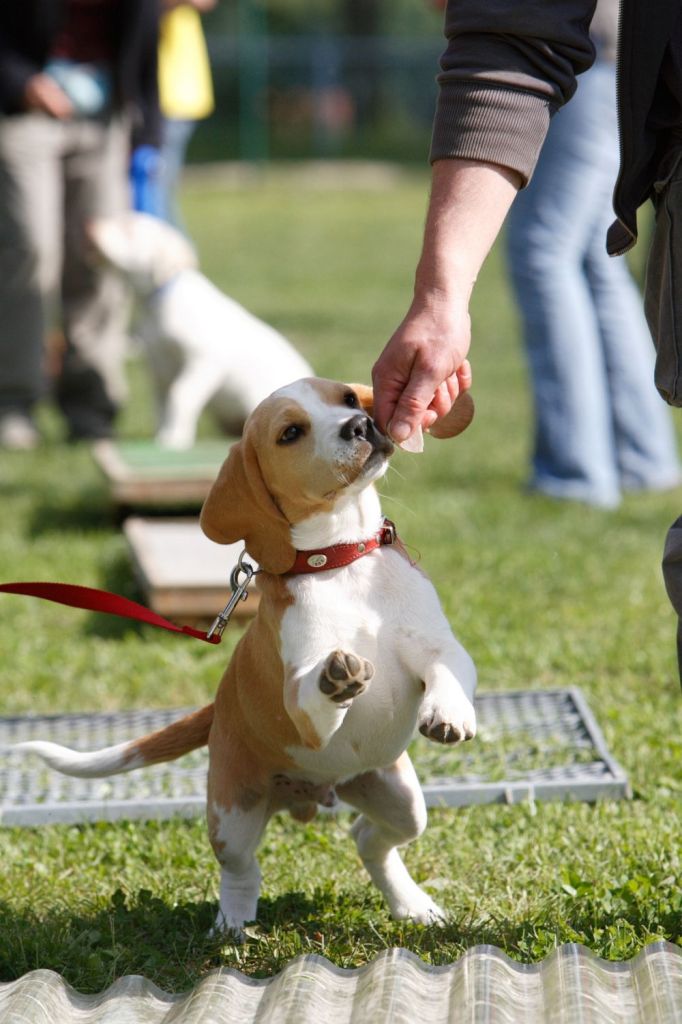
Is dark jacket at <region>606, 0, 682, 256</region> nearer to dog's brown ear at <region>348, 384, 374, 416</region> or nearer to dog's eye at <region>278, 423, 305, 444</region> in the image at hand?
dog's brown ear at <region>348, 384, 374, 416</region>

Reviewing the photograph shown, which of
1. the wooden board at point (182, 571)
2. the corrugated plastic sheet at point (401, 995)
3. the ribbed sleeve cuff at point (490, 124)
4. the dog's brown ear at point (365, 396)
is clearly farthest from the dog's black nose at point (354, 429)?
the wooden board at point (182, 571)

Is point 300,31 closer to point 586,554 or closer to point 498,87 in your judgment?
point 586,554

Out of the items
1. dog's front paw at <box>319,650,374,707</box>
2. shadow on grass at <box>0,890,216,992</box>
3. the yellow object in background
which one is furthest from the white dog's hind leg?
dog's front paw at <box>319,650,374,707</box>

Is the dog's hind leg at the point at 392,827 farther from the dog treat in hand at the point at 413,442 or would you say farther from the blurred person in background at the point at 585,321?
the blurred person in background at the point at 585,321

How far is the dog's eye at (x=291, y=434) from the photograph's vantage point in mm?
2557

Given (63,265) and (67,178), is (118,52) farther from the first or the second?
(63,265)

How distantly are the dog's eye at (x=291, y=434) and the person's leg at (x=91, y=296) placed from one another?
5.23m

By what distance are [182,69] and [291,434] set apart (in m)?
7.12

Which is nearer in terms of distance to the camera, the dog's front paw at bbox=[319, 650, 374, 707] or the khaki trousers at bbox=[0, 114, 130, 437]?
the dog's front paw at bbox=[319, 650, 374, 707]

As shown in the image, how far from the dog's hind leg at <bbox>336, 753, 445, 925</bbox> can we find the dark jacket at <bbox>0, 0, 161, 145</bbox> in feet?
17.2

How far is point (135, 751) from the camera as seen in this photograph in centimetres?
292

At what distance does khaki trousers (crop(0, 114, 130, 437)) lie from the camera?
7.34 meters

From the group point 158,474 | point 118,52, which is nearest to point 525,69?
point 158,474

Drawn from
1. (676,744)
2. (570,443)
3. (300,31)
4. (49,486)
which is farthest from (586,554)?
(300,31)
